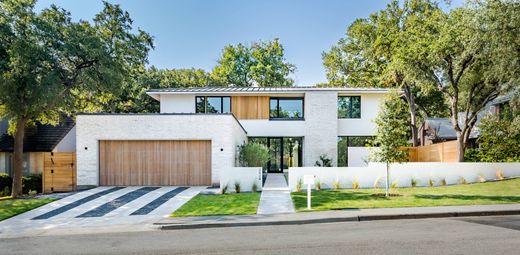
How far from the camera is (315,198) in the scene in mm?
12859

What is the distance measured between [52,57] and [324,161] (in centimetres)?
1632

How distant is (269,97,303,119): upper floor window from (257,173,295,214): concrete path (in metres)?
8.48

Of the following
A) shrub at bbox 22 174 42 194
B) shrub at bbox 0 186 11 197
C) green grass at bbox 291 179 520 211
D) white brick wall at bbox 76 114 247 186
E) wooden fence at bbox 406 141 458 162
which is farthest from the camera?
wooden fence at bbox 406 141 458 162

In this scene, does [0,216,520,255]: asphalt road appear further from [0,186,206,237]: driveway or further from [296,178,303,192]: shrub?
[296,178,303,192]: shrub

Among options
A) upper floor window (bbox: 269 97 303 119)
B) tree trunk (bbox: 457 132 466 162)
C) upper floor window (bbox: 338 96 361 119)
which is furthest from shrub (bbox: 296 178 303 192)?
upper floor window (bbox: 338 96 361 119)

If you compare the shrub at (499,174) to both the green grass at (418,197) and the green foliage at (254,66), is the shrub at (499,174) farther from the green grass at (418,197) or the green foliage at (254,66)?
the green foliage at (254,66)

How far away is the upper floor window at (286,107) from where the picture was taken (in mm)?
24141

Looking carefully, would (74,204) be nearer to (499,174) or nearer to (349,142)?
(349,142)

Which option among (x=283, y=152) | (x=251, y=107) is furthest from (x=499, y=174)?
(x=251, y=107)

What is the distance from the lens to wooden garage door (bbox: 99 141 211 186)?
55.6 feet

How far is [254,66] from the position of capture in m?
42.3

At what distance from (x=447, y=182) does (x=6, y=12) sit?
67.9 feet

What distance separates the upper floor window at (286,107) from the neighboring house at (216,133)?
70 millimetres

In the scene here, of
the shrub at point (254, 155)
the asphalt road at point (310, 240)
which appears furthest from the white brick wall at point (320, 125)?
the asphalt road at point (310, 240)
